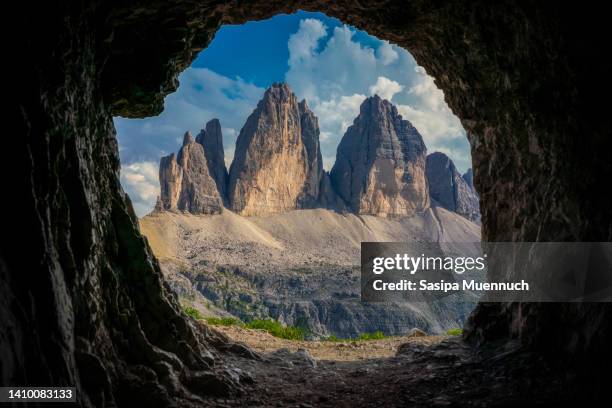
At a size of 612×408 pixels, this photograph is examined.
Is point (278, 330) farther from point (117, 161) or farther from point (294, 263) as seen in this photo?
point (294, 263)

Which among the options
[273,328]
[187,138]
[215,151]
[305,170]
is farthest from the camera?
[305,170]

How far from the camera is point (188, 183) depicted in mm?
152625

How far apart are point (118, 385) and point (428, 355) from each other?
7810 mm

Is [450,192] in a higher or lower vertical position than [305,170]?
lower

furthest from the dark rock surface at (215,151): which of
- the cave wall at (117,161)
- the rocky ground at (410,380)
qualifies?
the cave wall at (117,161)

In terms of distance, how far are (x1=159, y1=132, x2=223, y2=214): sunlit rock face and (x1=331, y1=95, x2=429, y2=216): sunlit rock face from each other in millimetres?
60732

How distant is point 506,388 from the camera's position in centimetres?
705

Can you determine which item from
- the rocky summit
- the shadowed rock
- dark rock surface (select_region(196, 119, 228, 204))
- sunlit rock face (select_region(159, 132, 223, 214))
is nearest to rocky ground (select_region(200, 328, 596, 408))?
the rocky summit

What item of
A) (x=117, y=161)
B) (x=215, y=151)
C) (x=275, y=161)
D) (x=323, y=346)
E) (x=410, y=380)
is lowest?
(x=323, y=346)

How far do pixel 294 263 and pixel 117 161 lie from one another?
393ft

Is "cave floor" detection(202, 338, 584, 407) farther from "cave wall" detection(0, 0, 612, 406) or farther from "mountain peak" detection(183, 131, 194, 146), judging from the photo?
"mountain peak" detection(183, 131, 194, 146)

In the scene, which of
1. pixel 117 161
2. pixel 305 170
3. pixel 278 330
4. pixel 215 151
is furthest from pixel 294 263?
pixel 117 161

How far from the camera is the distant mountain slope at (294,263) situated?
91.6 m

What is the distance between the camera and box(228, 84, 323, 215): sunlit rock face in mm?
165750
